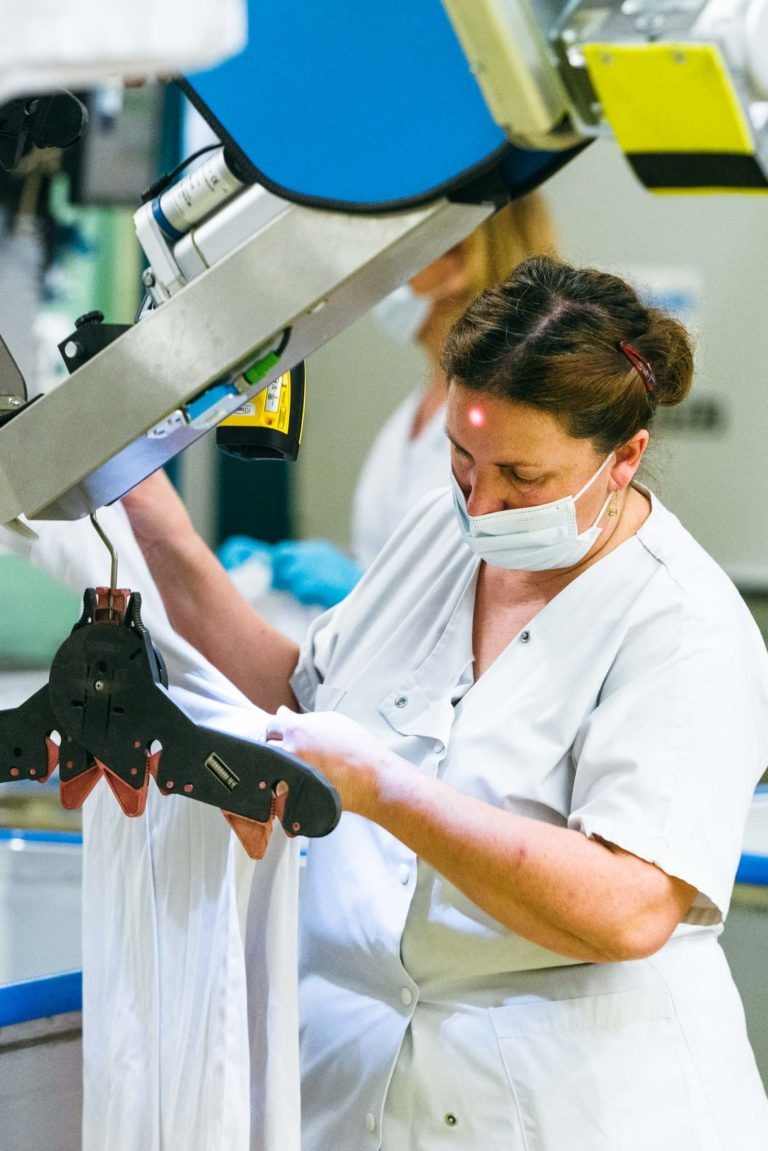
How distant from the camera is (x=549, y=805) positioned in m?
1.36

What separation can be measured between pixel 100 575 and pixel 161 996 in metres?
0.42

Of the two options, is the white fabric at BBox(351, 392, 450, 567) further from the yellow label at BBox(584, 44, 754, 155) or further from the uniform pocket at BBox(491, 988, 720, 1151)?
the yellow label at BBox(584, 44, 754, 155)

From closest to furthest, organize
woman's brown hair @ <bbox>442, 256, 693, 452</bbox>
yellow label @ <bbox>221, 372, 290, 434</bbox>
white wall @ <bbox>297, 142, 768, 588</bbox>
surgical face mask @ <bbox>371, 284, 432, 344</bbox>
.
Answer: yellow label @ <bbox>221, 372, 290, 434</bbox> → woman's brown hair @ <bbox>442, 256, 693, 452</bbox> → surgical face mask @ <bbox>371, 284, 432, 344</bbox> → white wall @ <bbox>297, 142, 768, 588</bbox>

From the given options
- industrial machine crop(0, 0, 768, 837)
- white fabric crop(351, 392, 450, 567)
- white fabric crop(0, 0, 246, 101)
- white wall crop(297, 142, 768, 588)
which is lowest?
white wall crop(297, 142, 768, 588)

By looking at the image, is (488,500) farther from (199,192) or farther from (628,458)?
(199,192)

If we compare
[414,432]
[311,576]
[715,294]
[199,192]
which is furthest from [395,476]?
[199,192]

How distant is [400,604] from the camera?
5.33 ft

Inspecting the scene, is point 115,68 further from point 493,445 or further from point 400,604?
point 400,604

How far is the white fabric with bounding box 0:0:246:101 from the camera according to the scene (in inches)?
23.8

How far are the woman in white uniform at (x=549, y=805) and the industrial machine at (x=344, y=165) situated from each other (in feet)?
1.31

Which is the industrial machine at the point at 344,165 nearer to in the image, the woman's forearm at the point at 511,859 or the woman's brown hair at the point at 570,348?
the woman's forearm at the point at 511,859

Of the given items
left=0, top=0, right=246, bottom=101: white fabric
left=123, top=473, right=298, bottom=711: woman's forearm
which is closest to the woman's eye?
left=123, top=473, right=298, bottom=711: woman's forearm

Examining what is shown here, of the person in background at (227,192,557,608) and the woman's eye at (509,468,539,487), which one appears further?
the person in background at (227,192,557,608)

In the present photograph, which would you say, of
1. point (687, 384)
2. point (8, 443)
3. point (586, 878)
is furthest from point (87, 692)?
point (687, 384)
